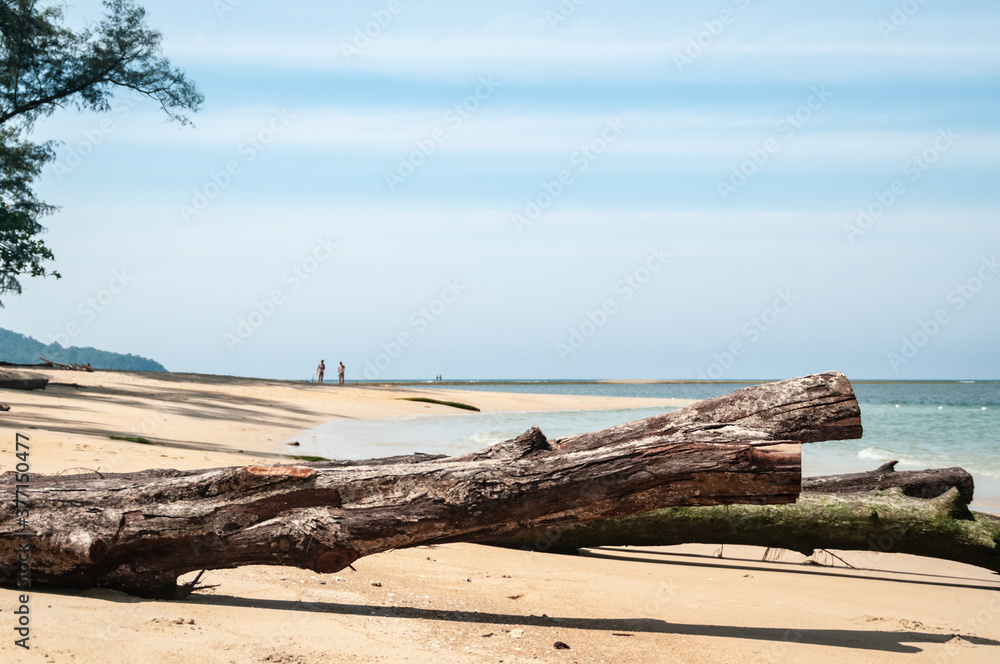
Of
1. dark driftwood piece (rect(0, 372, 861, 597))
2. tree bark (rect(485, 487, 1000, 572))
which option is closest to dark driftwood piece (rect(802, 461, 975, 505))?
tree bark (rect(485, 487, 1000, 572))

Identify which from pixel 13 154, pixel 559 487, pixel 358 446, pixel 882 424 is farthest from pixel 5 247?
pixel 882 424

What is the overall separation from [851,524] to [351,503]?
13.4 feet

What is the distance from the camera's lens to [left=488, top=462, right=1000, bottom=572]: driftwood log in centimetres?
596

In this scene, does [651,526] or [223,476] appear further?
[651,526]

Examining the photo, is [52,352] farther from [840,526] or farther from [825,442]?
[840,526]

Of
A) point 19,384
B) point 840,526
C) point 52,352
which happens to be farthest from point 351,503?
point 52,352

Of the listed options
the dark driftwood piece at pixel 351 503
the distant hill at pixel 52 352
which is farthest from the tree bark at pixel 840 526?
the distant hill at pixel 52 352

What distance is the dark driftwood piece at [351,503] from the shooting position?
410cm

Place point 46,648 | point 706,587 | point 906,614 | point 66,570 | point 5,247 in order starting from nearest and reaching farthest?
1. point 46,648
2. point 66,570
3. point 906,614
4. point 706,587
5. point 5,247

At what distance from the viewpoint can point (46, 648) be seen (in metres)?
3.21

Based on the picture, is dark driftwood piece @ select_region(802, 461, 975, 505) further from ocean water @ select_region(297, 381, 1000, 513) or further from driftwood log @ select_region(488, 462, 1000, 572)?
ocean water @ select_region(297, 381, 1000, 513)

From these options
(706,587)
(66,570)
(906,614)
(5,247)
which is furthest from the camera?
(5,247)

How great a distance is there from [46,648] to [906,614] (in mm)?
5236

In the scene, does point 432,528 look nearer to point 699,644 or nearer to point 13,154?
point 699,644
